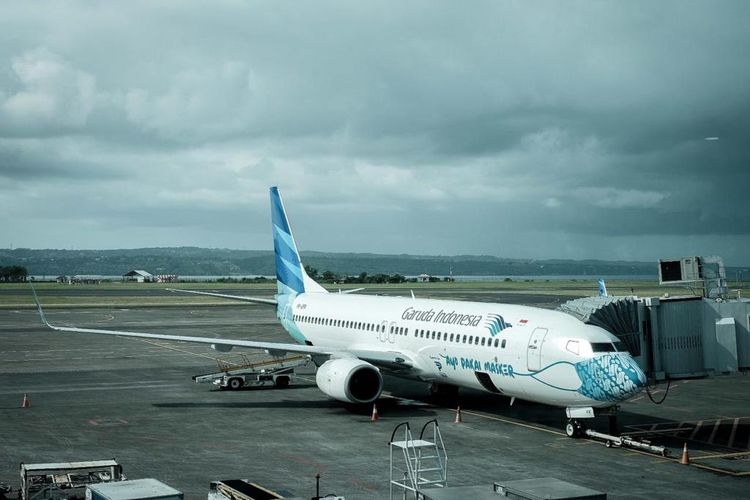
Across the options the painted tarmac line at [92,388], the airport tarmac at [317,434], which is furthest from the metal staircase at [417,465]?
the painted tarmac line at [92,388]

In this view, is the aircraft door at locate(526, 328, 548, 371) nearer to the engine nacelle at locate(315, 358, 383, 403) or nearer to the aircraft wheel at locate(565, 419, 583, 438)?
the aircraft wheel at locate(565, 419, 583, 438)

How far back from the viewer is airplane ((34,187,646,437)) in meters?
27.1

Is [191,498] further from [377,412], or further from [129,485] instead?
[377,412]

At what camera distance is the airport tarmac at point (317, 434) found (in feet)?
75.8

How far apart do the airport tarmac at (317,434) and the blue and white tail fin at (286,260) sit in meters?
5.22

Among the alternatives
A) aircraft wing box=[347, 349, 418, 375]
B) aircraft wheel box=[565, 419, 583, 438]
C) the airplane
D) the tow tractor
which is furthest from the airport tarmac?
aircraft wing box=[347, 349, 418, 375]

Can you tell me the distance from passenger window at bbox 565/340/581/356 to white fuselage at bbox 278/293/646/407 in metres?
0.03

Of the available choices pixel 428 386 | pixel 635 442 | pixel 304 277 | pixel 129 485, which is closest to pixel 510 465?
pixel 635 442

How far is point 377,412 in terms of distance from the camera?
33969 millimetres

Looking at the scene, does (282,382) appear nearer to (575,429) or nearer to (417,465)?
(575,429)

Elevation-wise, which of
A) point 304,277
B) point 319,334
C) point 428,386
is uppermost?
point 304,277

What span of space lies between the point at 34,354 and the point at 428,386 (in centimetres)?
3108

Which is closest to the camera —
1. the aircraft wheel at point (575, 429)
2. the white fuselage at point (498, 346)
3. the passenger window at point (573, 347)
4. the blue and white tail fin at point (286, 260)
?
the white fuselage at point (498, 346)

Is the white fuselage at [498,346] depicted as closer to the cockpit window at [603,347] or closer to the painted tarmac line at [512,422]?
the cockpit window at [603,347]
